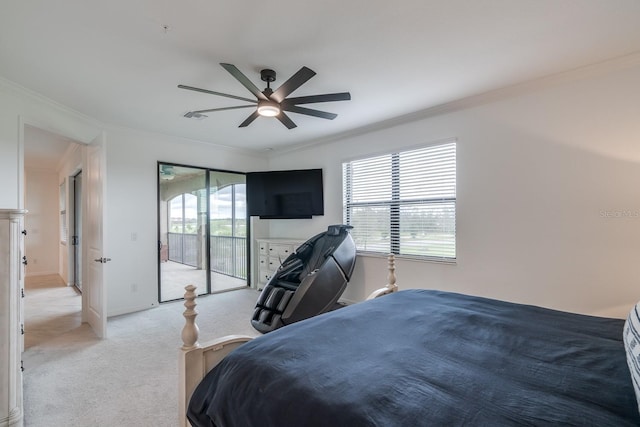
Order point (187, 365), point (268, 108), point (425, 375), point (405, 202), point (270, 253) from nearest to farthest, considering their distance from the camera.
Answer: point (425, 375), point (187, 365), point (268, 108), point (405, 202), point (270, 253)

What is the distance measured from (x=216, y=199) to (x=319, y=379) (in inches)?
188

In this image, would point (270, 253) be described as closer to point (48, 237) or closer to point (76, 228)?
point (76, 228)

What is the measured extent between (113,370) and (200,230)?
2.79 m

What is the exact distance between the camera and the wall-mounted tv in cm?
495

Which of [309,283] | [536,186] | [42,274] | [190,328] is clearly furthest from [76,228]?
[536,186]

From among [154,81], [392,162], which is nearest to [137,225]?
[154,81]

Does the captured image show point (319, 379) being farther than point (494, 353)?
No

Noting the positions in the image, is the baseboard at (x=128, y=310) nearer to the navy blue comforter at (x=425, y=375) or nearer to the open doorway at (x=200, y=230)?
the open doorway at (x=200, y=230)

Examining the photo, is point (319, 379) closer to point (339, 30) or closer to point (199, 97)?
point (339, 30)

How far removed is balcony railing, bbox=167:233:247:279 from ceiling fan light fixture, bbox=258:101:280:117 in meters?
3.17

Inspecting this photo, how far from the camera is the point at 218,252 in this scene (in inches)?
215

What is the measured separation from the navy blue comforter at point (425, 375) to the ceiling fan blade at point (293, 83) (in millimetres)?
1585

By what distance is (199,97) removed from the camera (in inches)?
124

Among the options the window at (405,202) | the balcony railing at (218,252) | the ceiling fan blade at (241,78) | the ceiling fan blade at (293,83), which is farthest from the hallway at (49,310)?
the window at (405,202)
